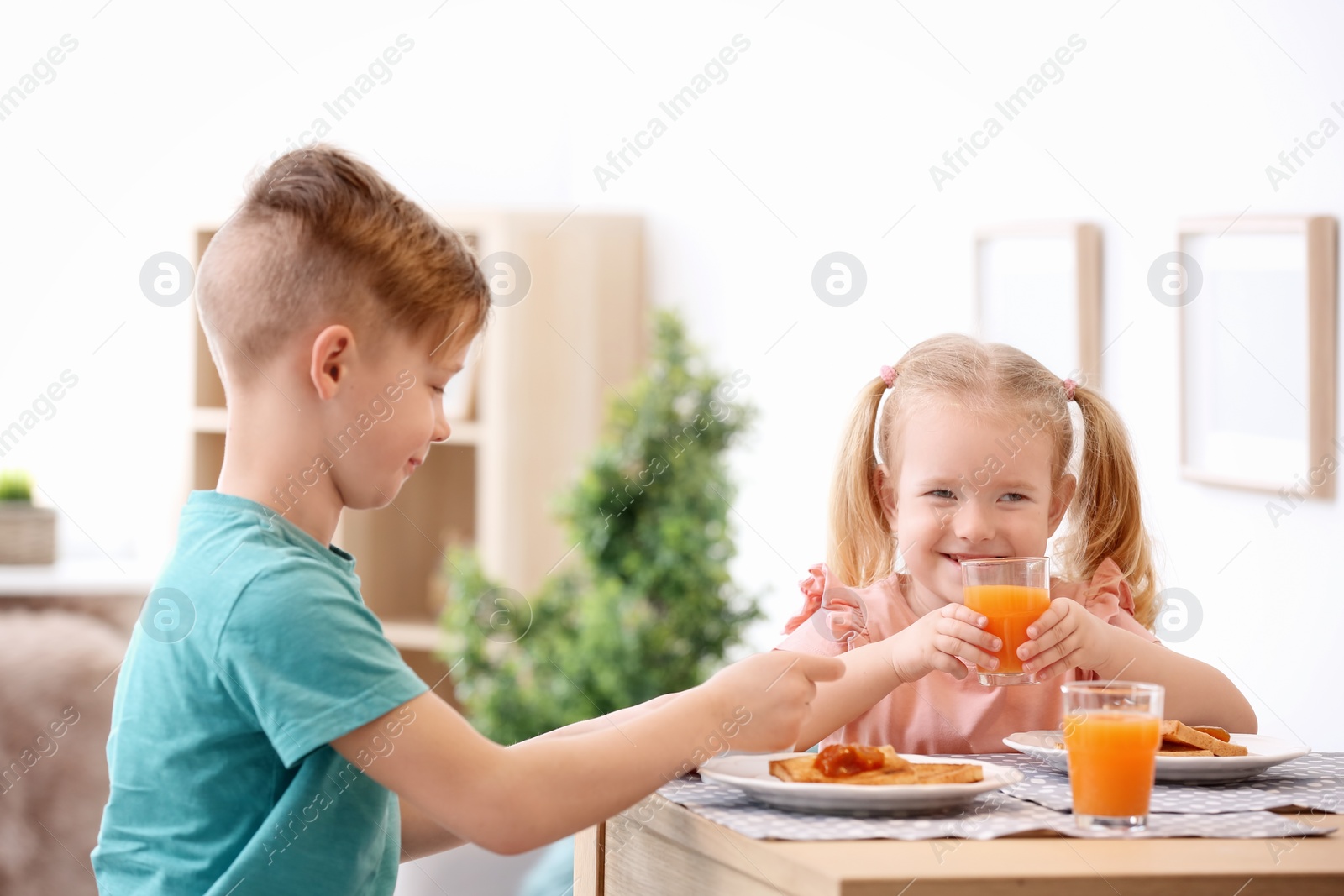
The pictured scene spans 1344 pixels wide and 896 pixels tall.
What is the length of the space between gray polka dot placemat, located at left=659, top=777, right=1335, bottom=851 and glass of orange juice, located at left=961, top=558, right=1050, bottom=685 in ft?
0.78

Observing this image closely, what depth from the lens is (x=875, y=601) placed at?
5.06ft

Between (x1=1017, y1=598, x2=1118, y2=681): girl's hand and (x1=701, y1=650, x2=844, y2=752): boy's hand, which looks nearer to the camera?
(x1=701, y1=650, x2=844, y2=752): boy's hand

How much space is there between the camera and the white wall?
6.39 ft

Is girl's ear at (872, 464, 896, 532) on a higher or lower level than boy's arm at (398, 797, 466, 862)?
higher

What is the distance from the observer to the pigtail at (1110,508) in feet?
5.27

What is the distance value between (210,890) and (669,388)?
234 cm

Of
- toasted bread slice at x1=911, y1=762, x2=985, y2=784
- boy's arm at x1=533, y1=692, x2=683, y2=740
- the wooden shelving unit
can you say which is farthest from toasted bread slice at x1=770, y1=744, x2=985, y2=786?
the wooden shelving unit

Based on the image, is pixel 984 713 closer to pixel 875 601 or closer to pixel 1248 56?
pixel 875 601

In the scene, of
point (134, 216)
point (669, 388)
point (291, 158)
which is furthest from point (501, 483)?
point (291, 158)

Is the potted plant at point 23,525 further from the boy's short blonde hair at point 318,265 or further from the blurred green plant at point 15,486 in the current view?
Result: the boy's short blonde hair at point 318,265

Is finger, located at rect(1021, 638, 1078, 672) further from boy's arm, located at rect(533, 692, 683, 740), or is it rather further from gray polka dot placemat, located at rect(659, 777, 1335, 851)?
boy's arm, located at rect(533, 692, 683, 740)

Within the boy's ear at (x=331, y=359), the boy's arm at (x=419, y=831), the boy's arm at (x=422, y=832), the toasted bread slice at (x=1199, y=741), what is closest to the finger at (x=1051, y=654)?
the toasted bread slice at (x=1199, y=741)

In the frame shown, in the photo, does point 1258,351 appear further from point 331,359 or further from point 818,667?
point 331,359

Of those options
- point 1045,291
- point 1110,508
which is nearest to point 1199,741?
point 1110,508
